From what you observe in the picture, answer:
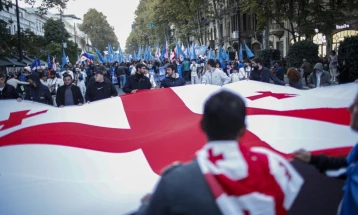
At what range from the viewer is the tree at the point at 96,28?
99.2 metres

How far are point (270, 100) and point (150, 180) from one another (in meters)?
2.76

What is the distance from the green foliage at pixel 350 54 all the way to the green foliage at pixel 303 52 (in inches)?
226

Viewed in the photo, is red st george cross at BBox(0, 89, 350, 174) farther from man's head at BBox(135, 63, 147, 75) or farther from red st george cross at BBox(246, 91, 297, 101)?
man's head at BBox(135, 63, 147, 75)

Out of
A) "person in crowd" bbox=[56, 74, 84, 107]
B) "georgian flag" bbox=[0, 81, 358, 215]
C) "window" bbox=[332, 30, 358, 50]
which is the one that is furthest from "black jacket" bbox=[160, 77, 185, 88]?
"window" bbox=[332, 30, 358, 50]

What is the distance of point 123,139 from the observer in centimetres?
473

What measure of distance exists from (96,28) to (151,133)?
100071mm

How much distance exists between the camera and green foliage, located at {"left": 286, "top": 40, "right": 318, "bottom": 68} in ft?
76.8

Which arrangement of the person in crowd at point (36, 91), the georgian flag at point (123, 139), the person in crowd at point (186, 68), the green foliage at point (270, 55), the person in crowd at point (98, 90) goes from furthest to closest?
the green foliage at point (270, 55) < the person in crowd at point (186, 68) < the person in crowd at point (36, 91) < the person in crowd at point (98, 90) < the georgian flag at point (123, 139)

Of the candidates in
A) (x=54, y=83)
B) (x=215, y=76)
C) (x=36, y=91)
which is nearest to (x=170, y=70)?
(x=215, y=76)

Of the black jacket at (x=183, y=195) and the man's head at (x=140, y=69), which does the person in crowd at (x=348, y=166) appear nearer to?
the black jacket at (x=183, y=195)

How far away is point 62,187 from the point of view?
11.3 feet

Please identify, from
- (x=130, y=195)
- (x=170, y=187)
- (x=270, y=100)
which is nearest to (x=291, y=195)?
(x=170, y=187)

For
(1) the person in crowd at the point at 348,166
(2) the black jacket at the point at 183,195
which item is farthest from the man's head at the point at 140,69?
(2) the black jacket at the point at 183,195

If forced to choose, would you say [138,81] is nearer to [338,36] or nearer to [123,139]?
[123,139]
